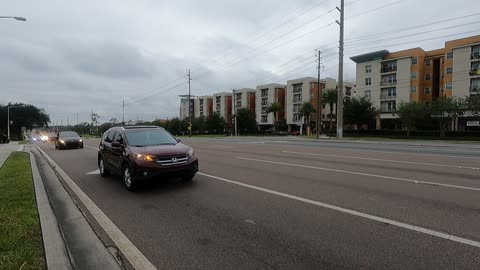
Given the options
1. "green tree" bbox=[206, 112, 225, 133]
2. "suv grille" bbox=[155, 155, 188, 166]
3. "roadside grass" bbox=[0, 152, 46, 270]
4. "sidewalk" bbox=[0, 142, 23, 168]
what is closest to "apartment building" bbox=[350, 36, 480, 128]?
"green tree" bbox=[206, 112, 225, 133]

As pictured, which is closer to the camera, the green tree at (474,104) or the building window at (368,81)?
the green tree at (474,104)

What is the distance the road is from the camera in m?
4.34

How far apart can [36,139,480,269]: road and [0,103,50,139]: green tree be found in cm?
9106

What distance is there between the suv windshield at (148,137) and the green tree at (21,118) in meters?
89.1

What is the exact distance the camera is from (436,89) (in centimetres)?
7544

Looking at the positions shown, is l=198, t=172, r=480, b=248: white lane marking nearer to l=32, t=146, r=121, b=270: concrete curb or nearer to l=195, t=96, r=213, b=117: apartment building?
l=32, t=146, r=121, b=270: concrete curb

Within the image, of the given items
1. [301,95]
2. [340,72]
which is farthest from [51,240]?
[301,95]

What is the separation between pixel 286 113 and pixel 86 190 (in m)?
103

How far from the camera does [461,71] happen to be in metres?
65.5

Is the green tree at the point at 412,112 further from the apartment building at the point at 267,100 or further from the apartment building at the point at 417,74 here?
the apartment building at the point at 267,100

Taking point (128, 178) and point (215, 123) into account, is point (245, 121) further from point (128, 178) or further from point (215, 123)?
point (128, 178)

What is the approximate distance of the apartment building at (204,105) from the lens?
14512 centimetres

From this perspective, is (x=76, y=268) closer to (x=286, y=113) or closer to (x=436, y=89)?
(x=436, y=89)

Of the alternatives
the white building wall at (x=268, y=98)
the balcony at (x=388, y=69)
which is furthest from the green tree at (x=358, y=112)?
the white building wall at (x=268, y=98)
